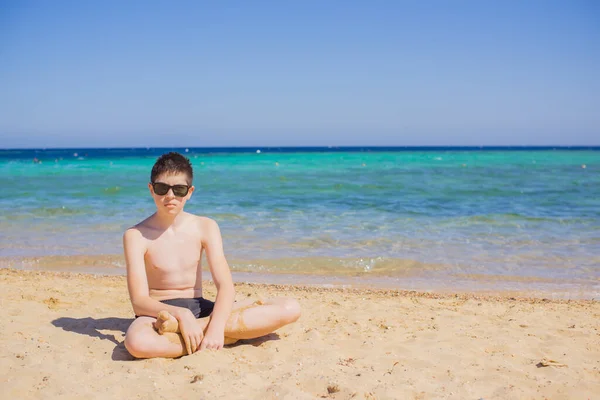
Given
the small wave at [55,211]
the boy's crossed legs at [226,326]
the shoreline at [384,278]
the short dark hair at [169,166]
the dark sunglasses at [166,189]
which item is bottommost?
the shoreline at [384,278]

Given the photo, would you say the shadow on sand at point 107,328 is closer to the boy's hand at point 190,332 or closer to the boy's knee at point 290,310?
the boy's knee at point 290,310

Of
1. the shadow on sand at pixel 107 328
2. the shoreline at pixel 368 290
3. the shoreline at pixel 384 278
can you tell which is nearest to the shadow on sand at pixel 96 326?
the shadow on sand at pixel 107 328

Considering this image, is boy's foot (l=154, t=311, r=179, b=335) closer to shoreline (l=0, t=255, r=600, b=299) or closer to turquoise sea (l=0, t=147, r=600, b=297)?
shoreline (l=0, t=255, r=600, b=299)

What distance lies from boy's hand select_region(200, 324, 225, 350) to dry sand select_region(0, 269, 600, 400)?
0.05m

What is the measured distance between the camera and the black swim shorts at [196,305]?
3.89m

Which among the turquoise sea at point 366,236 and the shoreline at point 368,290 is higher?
the turquoise sea at point 366,236

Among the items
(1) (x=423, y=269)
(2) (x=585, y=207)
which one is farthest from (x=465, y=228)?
(2) (x=585, y=207)

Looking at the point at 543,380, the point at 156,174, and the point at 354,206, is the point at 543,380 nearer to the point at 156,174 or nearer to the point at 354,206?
the point at 156,174

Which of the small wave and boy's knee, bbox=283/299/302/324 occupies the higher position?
boy's knee, bbox=283/299/302/324

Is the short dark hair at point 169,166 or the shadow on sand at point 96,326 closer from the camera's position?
the short dark hair at point 169,166

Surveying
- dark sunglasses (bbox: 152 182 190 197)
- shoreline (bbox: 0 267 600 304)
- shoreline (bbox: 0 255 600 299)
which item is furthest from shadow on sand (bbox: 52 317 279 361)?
shoreline (bbox: 0 255 600 299)

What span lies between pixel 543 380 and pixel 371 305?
85.5 inches

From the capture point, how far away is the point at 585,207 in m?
12.9

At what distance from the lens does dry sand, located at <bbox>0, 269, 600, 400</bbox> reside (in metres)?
3.11
